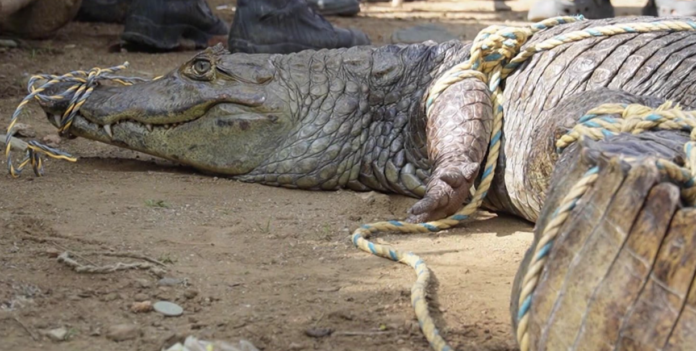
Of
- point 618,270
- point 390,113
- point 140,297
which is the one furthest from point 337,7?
point 618,270

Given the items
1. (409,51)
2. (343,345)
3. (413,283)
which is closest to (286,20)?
(409,51)

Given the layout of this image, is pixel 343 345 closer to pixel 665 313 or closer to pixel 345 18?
pixel 665 313

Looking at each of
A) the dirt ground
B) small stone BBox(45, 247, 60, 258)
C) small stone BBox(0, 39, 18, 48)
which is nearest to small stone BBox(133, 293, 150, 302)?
the dirt ground

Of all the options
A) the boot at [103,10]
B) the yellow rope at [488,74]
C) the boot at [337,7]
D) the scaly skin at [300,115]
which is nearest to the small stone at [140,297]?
the yellow rope at [488,74]

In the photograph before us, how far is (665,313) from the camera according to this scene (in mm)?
1907

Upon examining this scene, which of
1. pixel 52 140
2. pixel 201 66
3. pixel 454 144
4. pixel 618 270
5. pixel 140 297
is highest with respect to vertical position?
pixel 618 270

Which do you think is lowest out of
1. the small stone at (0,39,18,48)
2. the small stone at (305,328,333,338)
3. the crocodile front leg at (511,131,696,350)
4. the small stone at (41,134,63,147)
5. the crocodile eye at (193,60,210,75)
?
the small stone at (41,134,63,147)

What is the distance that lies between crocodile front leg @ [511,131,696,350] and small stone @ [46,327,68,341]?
1.21m

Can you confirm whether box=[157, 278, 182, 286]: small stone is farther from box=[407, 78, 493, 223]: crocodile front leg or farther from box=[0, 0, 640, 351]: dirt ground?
box=[407, 78, 493, 223]: crocodile front leg

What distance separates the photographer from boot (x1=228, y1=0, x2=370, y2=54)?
6664 millimetres

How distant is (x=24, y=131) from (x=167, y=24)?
7.61ft

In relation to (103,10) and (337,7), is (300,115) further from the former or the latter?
(337,7)

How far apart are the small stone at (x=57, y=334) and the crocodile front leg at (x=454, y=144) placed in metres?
1.66

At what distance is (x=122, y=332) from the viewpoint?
8.54 feet
